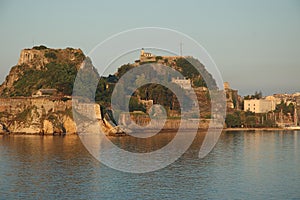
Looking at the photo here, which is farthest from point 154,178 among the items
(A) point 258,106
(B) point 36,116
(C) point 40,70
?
(A) point 258,106

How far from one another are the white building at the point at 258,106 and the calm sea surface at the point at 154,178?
4174 centimetres

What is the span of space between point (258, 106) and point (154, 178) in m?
51.7

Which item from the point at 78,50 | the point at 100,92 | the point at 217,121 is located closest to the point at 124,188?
the point at 100,92

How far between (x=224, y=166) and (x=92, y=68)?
33.8m

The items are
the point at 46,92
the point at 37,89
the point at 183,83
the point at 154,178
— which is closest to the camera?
the point at 154,178

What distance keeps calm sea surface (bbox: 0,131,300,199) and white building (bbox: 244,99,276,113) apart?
41736 mm

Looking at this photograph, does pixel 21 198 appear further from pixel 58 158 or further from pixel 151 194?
pixel 58 158

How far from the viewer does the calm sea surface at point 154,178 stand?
16.6 meters

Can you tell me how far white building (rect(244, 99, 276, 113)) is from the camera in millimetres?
69369

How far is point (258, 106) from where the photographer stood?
6938cm

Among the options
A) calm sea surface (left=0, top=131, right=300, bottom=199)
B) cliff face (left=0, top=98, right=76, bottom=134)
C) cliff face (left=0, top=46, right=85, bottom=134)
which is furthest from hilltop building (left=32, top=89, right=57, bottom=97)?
calm sea surface (left=0, top=131, right=300, bottom=199)

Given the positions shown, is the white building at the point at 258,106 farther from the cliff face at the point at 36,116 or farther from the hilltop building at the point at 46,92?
the cliff face at the point at 36,116

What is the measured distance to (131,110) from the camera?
174ft

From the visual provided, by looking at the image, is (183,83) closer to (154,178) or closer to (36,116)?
(36,116)
